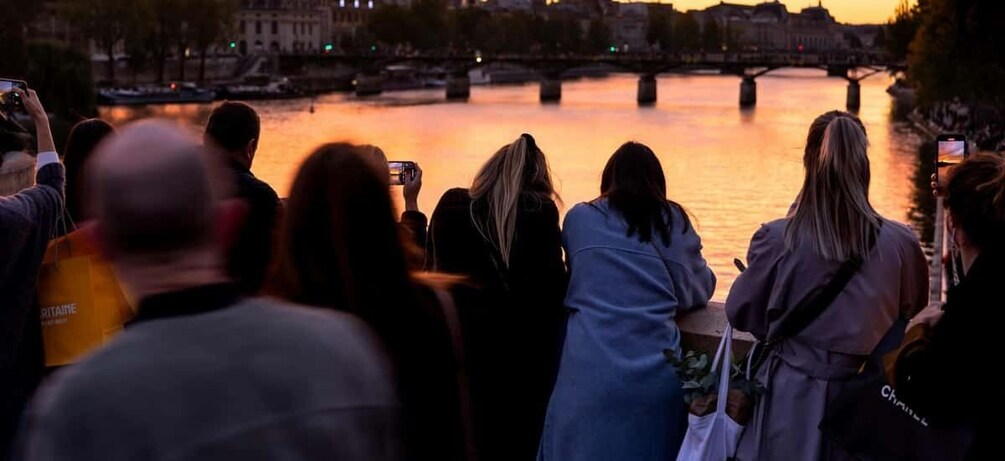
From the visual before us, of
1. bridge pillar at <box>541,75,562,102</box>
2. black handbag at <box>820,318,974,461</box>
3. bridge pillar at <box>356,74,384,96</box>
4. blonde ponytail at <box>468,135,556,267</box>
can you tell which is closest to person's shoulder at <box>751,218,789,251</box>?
black handbag at <box>820,318,974,461</box>

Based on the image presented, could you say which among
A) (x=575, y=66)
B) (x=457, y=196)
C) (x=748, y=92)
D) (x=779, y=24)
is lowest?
(x=748, y=92)

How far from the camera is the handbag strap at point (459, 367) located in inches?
67.7

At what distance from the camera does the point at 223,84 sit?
179 ft

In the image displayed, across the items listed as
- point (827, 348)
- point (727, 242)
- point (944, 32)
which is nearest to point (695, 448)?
point (827, 348)

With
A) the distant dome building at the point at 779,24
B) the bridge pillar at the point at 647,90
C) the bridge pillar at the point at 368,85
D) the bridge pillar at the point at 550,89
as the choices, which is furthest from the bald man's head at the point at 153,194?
the distant dome building at the point at 779,24

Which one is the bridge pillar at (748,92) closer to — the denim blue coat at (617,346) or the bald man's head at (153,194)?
the denim blue coat at (617,346)

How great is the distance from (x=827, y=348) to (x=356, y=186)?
3.52ft

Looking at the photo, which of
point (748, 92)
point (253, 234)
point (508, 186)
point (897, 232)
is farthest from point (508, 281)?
point (748, 92)

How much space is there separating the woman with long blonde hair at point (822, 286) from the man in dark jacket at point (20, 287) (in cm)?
118

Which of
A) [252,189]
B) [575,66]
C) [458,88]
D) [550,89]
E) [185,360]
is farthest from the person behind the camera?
[575,66]

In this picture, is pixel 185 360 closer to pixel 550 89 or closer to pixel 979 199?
pixel 979 199

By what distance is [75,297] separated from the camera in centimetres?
229

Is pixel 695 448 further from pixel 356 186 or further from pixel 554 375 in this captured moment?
pixel 356 186

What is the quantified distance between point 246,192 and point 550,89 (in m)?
51.6
